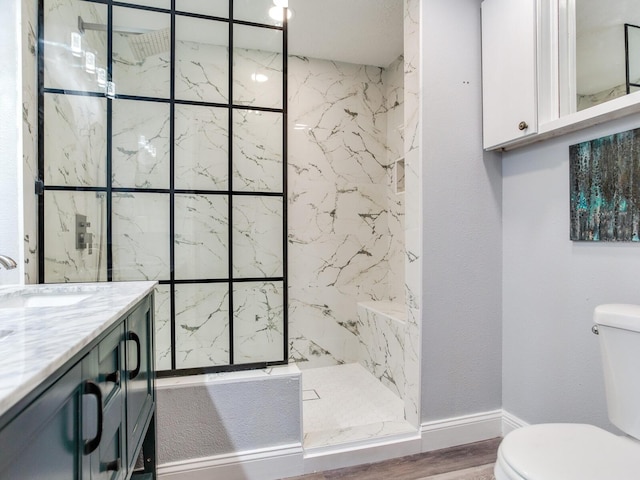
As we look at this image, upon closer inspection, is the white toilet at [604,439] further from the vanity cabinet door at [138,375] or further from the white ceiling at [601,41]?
the vanity cabinet door at [138,375]

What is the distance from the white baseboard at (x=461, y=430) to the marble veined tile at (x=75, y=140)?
6.67 feet

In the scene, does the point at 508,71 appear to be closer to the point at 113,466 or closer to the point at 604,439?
the point at 604,439

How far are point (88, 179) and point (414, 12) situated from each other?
6.05 ft

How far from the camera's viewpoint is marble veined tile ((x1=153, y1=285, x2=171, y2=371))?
165 cm

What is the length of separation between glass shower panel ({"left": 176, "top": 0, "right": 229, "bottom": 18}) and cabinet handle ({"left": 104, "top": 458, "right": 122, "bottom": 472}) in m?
1.78

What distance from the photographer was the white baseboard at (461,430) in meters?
1.92

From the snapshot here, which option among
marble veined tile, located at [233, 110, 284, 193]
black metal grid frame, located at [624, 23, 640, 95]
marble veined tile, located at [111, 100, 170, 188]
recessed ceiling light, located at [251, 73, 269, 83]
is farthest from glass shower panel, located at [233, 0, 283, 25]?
black metal grid frame, located at [624, 23, 640, 95]

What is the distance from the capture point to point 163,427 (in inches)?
62.2

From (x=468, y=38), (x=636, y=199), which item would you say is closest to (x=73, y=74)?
(x=468, y=38)

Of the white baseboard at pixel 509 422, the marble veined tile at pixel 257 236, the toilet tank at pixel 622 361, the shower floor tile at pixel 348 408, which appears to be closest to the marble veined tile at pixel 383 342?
the shower floor tile at pixel 348 408

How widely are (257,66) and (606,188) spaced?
1640 millimetres

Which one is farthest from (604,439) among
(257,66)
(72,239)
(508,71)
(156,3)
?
(156,3)

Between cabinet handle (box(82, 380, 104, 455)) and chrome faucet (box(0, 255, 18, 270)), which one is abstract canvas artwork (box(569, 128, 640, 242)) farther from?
chrome faucet (box(0, 255, 18, 270))

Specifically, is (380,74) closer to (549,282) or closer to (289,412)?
(549,282)
